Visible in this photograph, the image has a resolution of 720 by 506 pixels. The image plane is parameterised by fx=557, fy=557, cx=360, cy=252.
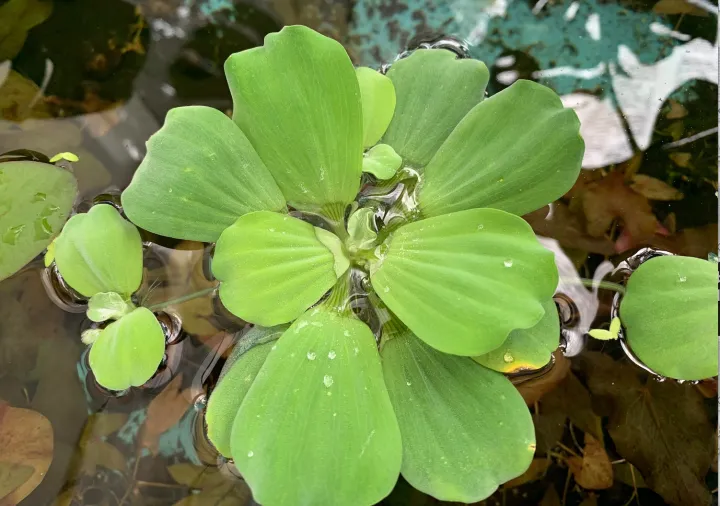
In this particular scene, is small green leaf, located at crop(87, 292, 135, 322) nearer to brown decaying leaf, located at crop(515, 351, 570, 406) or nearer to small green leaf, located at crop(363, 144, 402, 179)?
small green leaf, located at crop(363, 144, 402, 179)

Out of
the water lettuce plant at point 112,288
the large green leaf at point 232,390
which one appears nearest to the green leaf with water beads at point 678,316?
the large green leaf at point 232,390

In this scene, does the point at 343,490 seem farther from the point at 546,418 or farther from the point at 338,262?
the point at 546,418

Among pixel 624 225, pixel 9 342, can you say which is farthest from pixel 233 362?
pixel 624 225

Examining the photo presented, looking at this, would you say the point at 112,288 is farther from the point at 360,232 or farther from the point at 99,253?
the point at 360,232

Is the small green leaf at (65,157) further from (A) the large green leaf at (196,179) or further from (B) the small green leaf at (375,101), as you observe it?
(B) the small green leaf at (375,101)

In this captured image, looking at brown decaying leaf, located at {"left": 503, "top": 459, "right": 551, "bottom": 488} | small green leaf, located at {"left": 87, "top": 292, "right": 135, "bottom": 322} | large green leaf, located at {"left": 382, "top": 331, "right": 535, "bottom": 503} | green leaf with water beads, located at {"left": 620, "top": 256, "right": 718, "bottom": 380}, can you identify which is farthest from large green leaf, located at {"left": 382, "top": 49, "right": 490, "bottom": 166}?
brown decaying leaf, located at {"left": 503, "top": 459, "right": 551, "bottom": 488}

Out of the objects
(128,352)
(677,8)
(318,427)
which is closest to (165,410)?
(128,352)
